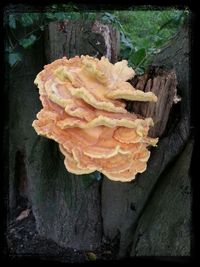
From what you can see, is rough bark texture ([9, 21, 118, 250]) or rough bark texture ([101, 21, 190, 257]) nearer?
rough bark texture ([101, 21, 190, 257])

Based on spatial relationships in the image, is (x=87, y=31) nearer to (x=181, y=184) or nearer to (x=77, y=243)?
(x=181, y=184)

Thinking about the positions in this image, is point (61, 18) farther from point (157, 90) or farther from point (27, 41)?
point (157, 90)

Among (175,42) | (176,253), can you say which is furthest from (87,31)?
(176,253)

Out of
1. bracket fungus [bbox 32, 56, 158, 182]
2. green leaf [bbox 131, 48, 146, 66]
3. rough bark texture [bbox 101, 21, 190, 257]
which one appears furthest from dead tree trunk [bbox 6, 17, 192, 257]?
bracket fungus [bbox 32, 56, 158, 182]

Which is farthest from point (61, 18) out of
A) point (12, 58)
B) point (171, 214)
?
point (171, 214)

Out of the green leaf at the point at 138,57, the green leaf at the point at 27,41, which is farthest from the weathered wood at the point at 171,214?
the green leaf at the point at 27,41

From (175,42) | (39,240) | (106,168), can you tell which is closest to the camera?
(106,168)

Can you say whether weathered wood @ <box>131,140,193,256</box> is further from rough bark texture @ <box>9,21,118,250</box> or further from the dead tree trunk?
rough bark texture @ <box>9,21,118,250</box>
